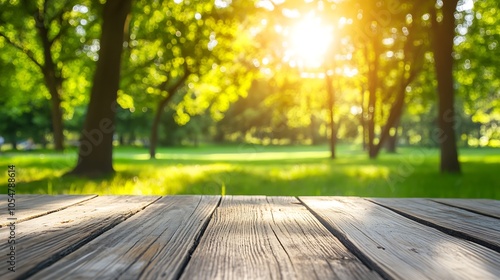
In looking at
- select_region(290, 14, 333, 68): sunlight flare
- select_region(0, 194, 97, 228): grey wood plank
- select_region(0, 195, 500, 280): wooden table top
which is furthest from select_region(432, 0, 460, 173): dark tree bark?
select_region(0, 194, 97, 228): grey wood plank

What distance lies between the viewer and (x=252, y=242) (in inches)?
61.7

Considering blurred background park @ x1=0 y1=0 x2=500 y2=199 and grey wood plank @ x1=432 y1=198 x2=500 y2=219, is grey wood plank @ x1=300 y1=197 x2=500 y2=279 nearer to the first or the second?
grey wood plank @ x1=432 y1=198 x2=500 y2=219

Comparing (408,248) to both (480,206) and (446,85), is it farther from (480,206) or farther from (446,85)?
(446,85)

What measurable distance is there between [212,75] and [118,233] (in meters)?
23.6

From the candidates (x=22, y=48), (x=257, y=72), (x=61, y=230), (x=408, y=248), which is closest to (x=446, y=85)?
(x=257, y=72)

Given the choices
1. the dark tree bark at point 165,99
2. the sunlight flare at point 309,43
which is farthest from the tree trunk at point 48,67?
the sunlight flare at point 309,43

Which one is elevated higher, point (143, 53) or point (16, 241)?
point (143, 53)

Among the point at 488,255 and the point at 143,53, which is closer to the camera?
the point at 488,255

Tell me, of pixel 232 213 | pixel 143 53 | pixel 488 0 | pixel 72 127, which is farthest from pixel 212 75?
pixel 72 127

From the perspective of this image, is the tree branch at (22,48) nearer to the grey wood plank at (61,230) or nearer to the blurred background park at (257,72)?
the blurred background park at (257,72)

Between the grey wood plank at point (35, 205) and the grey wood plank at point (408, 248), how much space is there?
1.45m

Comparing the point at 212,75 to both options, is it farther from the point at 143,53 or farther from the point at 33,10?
the point at 33,10

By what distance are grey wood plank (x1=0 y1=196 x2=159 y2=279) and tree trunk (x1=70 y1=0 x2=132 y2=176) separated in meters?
7.61

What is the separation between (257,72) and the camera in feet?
66.8
